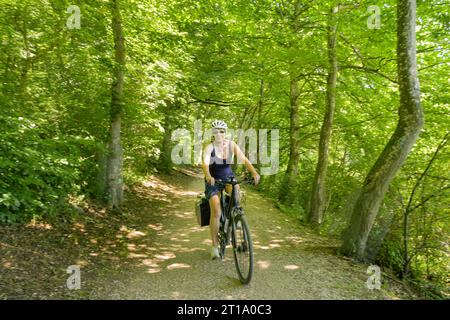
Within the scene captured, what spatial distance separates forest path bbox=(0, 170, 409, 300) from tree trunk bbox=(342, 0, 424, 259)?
3.93ft

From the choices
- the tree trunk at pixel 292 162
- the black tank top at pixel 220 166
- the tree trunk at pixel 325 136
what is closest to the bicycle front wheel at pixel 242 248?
the black tank top at pixel 220 166

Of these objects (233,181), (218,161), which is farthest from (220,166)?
(233,181)

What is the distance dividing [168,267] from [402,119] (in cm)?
448

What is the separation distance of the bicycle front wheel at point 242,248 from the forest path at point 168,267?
18 centimetres

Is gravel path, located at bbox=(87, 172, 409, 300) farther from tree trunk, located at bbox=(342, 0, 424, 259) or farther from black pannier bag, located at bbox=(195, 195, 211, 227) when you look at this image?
tree trunk, located at bbox=(342, 0, 424, 259)

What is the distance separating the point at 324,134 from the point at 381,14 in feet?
12.1

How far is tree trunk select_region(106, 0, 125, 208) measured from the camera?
27.3ft

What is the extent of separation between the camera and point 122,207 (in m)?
9.10

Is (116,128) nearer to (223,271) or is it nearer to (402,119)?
(223,271)

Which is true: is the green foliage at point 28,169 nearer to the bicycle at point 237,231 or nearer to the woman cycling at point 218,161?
the woman cycling at point 218,161

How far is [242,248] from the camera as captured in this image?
4.91 m
